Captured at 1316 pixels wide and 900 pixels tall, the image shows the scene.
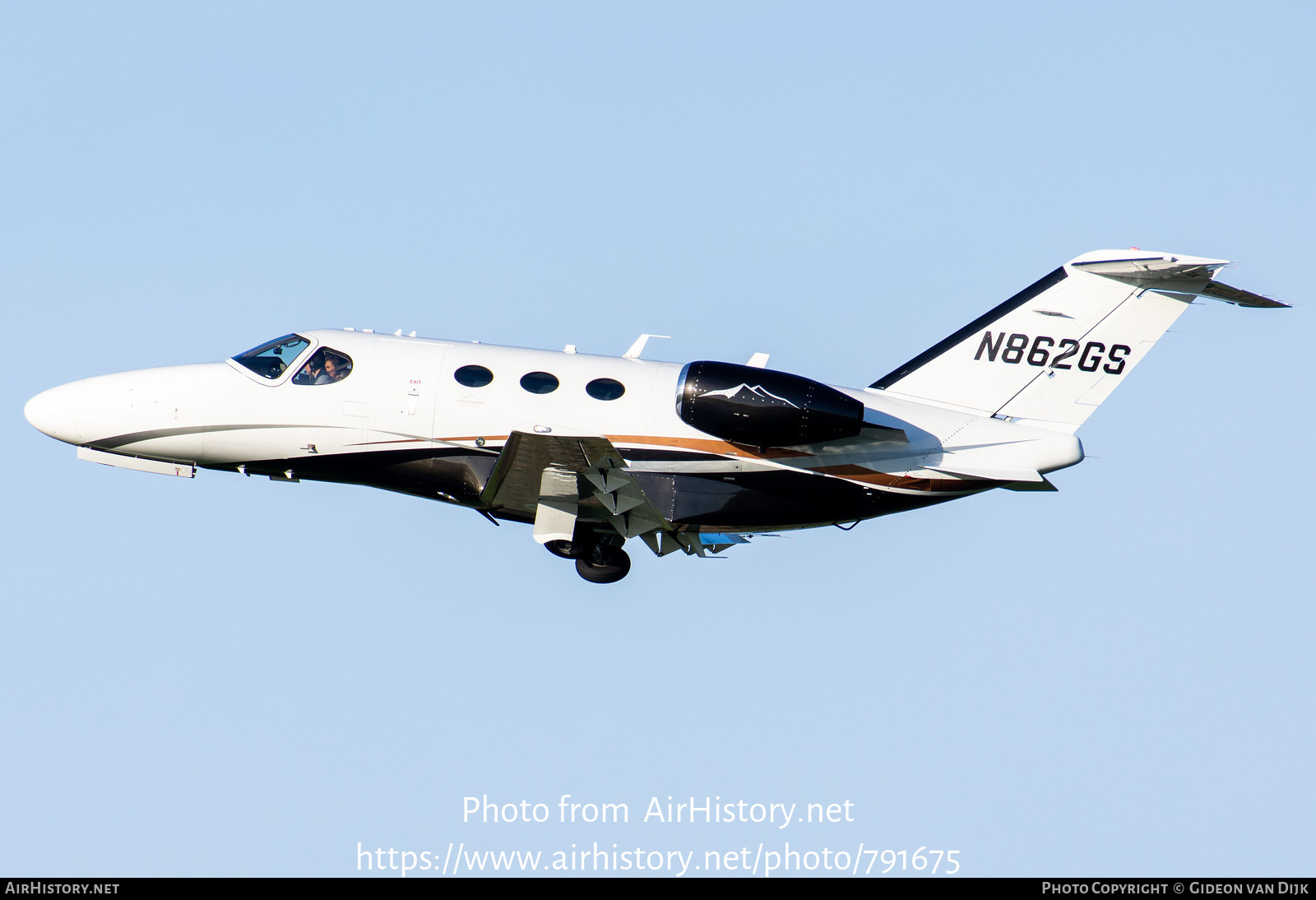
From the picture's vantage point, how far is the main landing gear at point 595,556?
18.2m

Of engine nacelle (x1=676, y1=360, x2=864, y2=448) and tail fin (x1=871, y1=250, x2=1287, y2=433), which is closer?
engine nacelle (x1=676, y1=360, x2=864, y2=448)

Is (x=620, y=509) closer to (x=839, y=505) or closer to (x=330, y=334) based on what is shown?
(x=839, y=505)

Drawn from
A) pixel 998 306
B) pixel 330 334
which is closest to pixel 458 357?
pixel 330 334

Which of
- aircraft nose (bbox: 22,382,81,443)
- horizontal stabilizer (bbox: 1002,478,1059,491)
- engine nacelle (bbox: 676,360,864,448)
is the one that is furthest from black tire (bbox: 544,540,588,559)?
aircraft nose (bbox: 22,382,81,443)

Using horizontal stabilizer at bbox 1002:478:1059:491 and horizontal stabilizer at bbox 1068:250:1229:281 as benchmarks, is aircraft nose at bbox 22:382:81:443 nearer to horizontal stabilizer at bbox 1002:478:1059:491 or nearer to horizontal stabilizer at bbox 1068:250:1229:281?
horizontal stabilizer at bbox 1002:478:1059:491

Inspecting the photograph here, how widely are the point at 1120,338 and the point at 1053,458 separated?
206 cm

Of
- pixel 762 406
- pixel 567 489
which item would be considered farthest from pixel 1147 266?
pixel 567 489

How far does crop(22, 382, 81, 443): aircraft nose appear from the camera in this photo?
18.6 m

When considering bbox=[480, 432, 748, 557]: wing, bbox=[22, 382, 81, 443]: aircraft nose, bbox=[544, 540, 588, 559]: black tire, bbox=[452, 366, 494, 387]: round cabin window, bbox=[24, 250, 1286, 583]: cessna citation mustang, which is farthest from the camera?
bbox=[22, 382, 81, 443]: aircraft nose

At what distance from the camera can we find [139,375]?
1866cm

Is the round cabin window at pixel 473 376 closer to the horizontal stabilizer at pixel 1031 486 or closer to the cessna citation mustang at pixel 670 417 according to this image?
the cessna citation mustang at pixel 670 417

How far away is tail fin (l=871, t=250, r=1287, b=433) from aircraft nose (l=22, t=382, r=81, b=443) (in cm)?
1199

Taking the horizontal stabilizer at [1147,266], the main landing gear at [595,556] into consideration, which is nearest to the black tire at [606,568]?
the main landing gear at [595,556]

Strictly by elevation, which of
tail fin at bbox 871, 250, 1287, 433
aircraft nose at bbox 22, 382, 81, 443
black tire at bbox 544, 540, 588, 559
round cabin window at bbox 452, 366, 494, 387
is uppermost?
tail fin at bbox 871, 250, 1287, 433
